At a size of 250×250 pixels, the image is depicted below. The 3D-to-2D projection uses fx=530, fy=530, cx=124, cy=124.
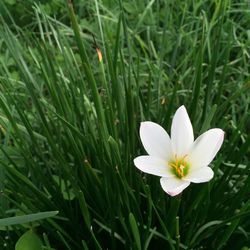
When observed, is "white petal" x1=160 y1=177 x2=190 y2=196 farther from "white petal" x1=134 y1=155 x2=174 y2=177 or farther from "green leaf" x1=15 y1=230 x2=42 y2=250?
"green leaf" x1=15 y1=230 x2=42 y2=250

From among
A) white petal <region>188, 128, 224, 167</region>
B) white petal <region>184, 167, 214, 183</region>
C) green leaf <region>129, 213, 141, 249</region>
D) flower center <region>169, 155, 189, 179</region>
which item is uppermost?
white petal <region>188, 128, 224, 167</region>

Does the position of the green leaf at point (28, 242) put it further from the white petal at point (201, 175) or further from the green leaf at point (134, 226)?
the white petal at point (201, 175)

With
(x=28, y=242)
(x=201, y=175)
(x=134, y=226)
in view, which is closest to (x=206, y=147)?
(x=201, y=175)

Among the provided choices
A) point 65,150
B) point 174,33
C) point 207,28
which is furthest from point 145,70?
point 65,150

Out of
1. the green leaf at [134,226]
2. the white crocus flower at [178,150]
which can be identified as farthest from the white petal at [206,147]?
the green leaf at [134,226]

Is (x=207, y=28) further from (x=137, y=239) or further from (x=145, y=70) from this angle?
(x=137, y=239)

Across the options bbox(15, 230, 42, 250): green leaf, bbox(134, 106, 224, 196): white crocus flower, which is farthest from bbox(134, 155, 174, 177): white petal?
bbox(15, 230, 42, 250): green leaf
